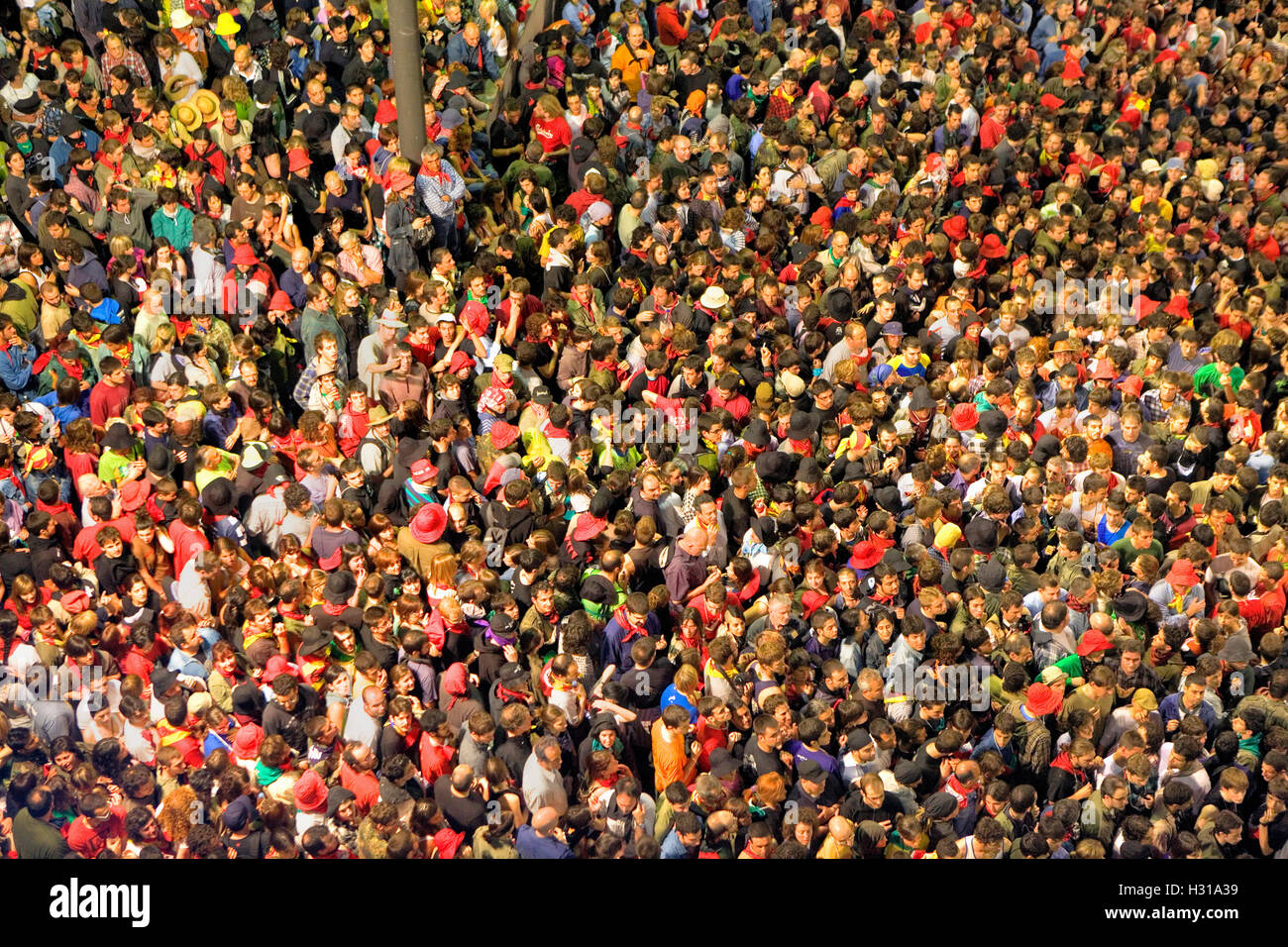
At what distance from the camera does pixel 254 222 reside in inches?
457

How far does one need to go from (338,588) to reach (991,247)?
693 cm

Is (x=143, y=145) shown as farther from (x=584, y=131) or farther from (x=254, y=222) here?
(x=584, y=131)

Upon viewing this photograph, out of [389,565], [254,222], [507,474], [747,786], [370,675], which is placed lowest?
[747,786]

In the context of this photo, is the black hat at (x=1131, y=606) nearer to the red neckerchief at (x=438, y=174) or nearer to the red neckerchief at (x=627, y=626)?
the red neckerchief at (x=627, y=626)

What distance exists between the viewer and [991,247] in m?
12.9

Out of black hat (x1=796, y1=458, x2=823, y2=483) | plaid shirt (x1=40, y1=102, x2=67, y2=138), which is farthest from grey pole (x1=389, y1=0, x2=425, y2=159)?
black hat (x1=796, y1=458, x2=823, y2=483)

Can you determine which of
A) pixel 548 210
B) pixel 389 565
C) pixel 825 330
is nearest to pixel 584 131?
pixel 548 210

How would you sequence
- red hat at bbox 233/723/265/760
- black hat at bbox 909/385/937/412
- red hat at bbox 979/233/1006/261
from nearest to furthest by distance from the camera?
red hat at bbox 233/723/265/760 → black hat at bbox 909/385/937/412 → red hat at bbox 979/233/1006/261

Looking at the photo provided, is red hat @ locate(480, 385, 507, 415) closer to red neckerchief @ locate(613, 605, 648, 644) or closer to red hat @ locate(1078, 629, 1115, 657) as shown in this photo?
red neckerchief @ locate(613, 605, 648, 644)

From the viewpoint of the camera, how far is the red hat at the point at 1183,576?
9820mm

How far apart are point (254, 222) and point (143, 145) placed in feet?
A: 4.99

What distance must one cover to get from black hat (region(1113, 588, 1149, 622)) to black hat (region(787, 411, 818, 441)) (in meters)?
2.51

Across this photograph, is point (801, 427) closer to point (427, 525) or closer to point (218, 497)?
point (427, 525)

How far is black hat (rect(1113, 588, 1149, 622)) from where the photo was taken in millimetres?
9539
